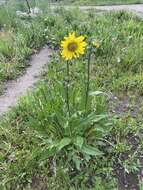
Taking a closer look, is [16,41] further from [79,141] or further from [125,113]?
[79,141]

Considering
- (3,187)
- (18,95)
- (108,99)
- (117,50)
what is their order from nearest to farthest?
(3,187) < (108,99) < (18,95) < (117,50)

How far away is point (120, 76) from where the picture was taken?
15.9ft

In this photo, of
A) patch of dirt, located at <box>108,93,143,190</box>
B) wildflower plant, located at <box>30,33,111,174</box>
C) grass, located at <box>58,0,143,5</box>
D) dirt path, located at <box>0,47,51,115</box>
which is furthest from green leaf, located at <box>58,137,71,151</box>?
grass, located at <box>58,0,143,5</box>

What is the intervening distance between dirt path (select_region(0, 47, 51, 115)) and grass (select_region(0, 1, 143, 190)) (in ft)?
0.59

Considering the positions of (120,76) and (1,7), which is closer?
(120,76)

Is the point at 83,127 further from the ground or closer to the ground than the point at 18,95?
further from the ground

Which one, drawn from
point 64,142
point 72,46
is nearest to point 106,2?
point 64,142

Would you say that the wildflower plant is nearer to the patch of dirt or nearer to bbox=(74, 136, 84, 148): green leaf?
bbox=(74, 136, 84, 148): green leaf

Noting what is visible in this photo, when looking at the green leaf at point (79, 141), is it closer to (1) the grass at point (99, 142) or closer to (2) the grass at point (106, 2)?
(1) the grass at point (99, 142)

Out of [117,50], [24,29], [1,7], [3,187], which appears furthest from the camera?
[1,7]

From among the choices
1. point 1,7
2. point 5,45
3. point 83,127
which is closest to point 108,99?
point 83,127

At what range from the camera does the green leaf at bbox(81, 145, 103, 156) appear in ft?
10.6

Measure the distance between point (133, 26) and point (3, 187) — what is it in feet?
12.9

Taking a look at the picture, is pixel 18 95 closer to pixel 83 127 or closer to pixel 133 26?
pixel 83 127
